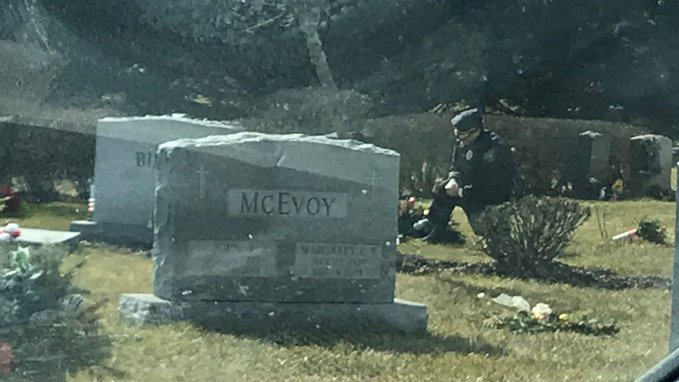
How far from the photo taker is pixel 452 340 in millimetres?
2389

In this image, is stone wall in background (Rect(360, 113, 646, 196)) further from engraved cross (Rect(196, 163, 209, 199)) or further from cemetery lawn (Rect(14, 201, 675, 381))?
engraved cross (Rect(196, 163, 209, 199))

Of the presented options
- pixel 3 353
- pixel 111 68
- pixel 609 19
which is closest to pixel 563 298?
pixel 609 19

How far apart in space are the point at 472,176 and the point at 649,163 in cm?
50

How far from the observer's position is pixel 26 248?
236 centimetres

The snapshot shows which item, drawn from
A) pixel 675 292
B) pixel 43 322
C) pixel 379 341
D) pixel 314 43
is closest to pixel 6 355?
pixel 43 322

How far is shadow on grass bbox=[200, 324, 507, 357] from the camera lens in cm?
238

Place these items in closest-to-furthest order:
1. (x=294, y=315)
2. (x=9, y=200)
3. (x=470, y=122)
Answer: (x=9, y=200) < (x=470, y=122) < (x=294, y=315)

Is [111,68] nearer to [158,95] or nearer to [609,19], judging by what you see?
[158,95]

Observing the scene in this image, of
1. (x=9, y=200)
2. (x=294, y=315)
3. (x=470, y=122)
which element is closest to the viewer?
(x=9, y=200)

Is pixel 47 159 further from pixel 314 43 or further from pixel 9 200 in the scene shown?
pixel 314 43

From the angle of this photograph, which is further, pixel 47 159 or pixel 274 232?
pixel 274 232

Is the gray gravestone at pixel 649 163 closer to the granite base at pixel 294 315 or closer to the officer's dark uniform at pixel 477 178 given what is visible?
the officer's dark uniform at pixel 477 178

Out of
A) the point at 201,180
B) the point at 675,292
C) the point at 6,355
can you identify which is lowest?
the point at 6,355

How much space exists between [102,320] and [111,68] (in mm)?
675
